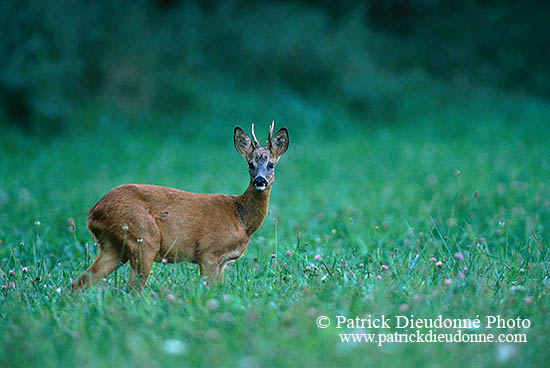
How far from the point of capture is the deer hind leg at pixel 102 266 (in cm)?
384

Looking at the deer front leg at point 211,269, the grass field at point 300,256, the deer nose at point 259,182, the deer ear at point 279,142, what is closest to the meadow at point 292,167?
the grass field at point 300,256

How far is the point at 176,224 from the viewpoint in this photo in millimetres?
3996

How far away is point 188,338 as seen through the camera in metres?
2.87

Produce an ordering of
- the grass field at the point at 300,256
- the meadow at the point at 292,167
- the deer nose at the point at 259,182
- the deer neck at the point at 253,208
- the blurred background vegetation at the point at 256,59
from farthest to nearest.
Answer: the blurred background vegetation at the point at 256,59, the deer neck at the point at 253,208, the deer nose at the point at 259,182, the meadow at the point at 292,167, the grass field at the point at 300,256

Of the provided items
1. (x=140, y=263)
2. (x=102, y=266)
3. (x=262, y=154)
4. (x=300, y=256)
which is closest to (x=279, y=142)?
(x=262, y=154)

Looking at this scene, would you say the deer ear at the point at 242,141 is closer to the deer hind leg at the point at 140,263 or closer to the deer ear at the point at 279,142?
the deer ear at the point at 279,142

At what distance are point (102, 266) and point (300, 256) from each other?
1350 millimetres

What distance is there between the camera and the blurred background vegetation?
13.5 metres

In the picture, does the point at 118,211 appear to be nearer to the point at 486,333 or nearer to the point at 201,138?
the point at 486,333

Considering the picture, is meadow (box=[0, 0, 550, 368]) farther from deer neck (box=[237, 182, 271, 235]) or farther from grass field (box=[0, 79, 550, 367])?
deer neck (box=[237, 182, 271, 235])

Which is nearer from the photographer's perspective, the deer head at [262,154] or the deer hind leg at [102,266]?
the deer hind leg at [102,266]

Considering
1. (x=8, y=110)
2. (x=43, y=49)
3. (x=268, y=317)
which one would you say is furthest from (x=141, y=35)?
(x=268, y=317)

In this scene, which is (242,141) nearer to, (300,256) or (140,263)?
(300,256)

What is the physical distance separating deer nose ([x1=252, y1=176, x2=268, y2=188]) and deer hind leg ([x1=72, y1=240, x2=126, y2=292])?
103 cm
